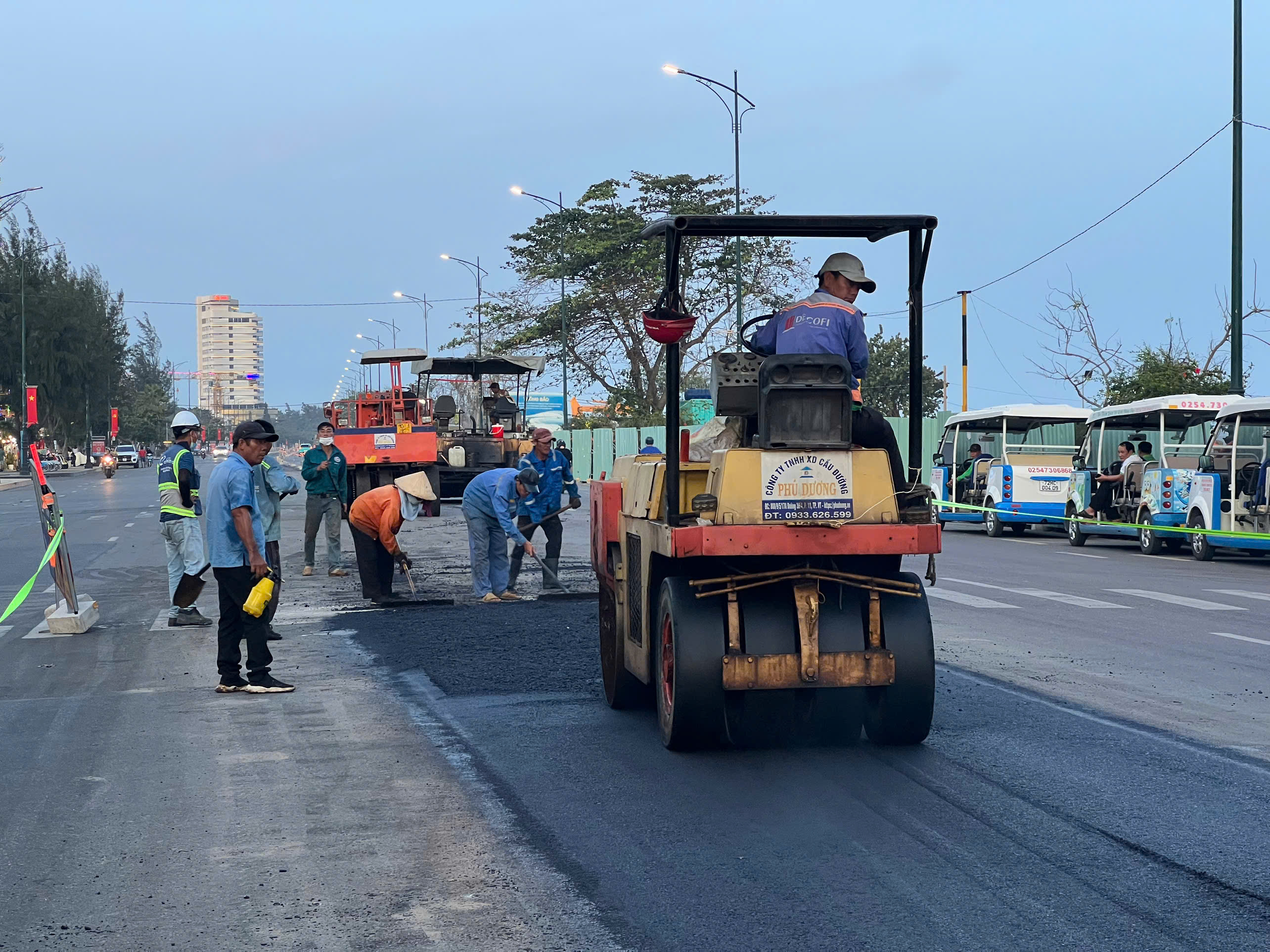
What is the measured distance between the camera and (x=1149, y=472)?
21625 mm

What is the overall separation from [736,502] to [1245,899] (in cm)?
280

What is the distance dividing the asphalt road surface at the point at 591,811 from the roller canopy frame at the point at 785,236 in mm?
1474

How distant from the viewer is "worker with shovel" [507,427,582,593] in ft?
48.5

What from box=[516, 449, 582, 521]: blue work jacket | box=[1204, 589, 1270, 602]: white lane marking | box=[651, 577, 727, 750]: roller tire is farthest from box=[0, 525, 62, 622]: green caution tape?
box=[1204, 589, 1270, 602]: white lane marking

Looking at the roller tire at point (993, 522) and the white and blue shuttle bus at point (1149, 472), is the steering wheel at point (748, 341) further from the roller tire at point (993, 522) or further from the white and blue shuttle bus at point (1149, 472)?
the roller tire at point (993, 522)

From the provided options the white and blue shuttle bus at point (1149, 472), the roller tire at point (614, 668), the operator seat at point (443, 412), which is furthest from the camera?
the operator seat at point (443, 412)

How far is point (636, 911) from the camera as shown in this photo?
4703mm

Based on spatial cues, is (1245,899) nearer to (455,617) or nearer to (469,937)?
(469,937)

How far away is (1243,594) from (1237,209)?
1054 centimetres

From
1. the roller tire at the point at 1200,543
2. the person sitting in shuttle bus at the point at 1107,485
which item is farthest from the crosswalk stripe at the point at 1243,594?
the person sitting in shuttle bus at the point at 1107,485

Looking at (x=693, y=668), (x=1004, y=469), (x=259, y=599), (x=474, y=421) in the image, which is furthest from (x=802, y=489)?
(x=474, y=421)

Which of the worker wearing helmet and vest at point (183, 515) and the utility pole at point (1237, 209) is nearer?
the worker wearing helmet and vest at point (183, 515)

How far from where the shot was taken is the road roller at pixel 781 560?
676 cm

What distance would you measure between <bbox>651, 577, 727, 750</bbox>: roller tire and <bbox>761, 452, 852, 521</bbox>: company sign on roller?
56 cm
